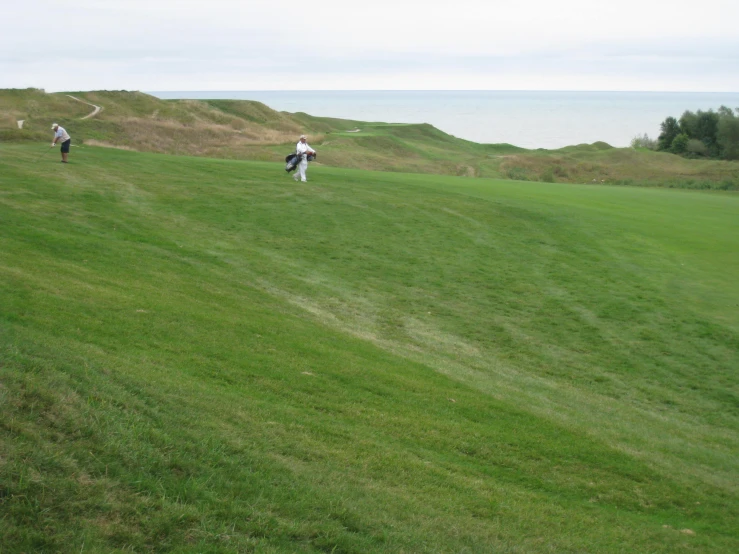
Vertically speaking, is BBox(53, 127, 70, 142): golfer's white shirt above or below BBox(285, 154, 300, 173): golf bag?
above

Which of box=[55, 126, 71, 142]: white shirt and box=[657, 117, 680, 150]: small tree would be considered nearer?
box=[55, 126, 71, 142]: white shirt

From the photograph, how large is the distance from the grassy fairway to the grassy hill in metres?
22.6

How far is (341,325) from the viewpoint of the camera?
15.0 meters

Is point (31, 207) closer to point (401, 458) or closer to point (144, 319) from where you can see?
point (144, 319)

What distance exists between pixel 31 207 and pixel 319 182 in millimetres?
14372

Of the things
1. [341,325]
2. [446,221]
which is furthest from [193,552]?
[446,221]

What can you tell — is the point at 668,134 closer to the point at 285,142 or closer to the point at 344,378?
the point at 285,142

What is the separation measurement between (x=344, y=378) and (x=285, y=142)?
5000 cm

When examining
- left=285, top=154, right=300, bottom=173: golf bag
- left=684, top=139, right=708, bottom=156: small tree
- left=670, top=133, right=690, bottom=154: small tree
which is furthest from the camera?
left=670, top=133, right=690, bottom=154: small tree

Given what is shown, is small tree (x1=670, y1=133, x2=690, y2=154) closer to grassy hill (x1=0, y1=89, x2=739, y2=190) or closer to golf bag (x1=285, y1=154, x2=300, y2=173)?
grassy hill (x1=0, y1=89, x2=739, y2=190)

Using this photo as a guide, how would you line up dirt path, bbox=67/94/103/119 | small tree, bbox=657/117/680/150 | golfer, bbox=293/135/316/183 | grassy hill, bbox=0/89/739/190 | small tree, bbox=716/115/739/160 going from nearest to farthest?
golfer, bbox=293/135/316/183
grassy hill, bbox=0/89/739/190
dirt path, bbox=67/94/103/119
small tree, bbox=716/115/739/160
small tree, bbox=657/117/680/150

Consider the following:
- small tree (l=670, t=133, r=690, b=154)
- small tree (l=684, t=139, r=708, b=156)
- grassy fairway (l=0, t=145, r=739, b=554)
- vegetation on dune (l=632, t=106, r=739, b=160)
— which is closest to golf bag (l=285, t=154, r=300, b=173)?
grassy fairway (l=0, t=145, r=739, b=554)

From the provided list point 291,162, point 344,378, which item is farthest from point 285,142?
point 344,378

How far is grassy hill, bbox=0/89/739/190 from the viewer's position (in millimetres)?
48688
